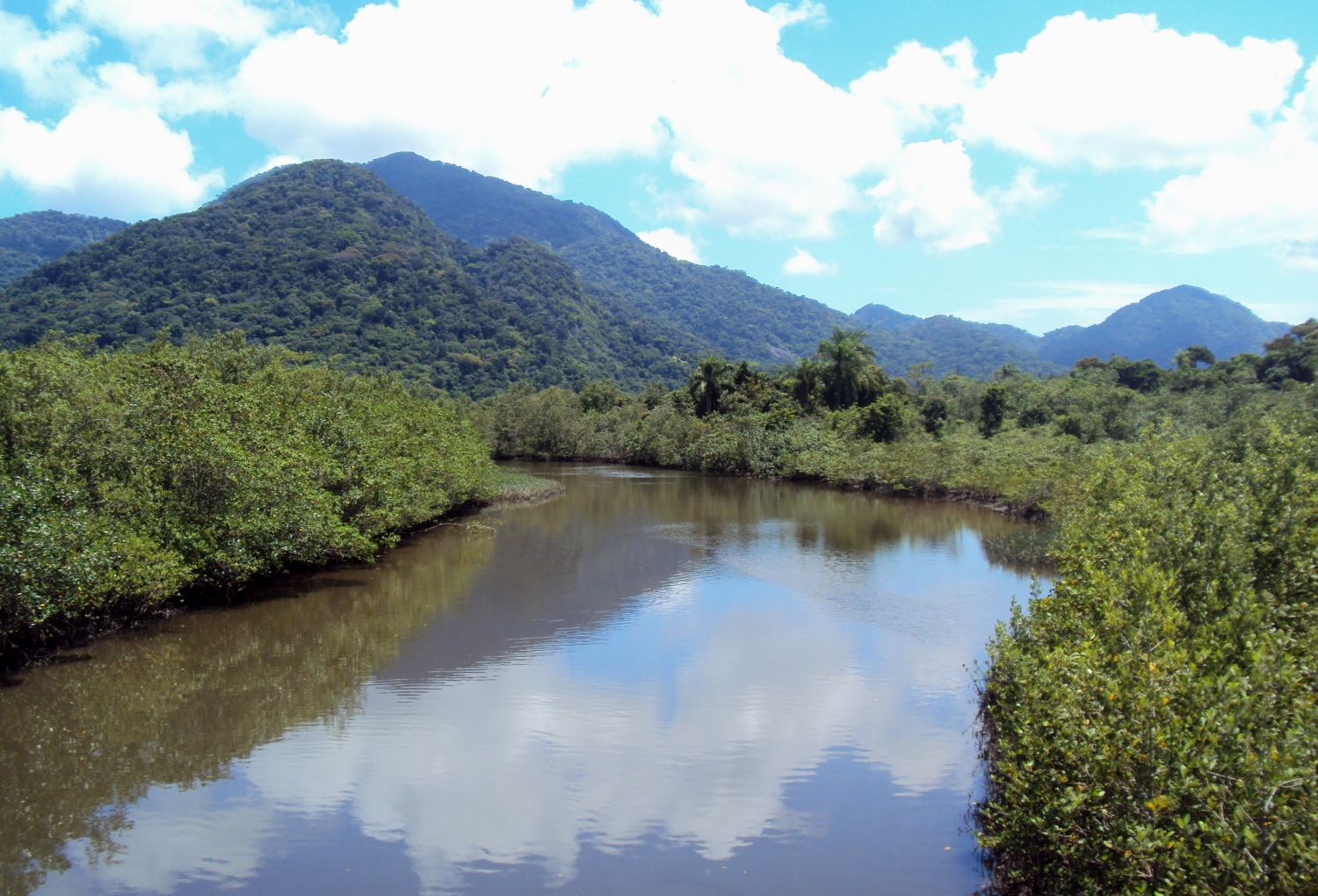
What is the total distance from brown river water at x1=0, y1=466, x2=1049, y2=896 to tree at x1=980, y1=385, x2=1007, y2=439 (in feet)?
125

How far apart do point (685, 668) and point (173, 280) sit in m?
91.6

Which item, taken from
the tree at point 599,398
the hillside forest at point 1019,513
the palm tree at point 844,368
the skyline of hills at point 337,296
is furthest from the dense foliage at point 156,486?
the tree at point 599,398

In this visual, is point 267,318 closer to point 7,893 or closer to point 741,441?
point 741,441

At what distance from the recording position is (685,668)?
1445 cm

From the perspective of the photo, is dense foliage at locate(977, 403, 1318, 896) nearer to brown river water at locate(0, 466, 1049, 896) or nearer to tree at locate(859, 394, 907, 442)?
brown river water at locate(0, 466, 1049, 896)

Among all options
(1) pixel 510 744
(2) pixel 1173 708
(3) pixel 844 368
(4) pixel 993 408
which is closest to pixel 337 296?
(3) pixel 844 368

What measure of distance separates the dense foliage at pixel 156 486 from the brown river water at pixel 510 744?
1322 mm

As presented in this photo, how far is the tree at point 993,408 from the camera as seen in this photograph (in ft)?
182

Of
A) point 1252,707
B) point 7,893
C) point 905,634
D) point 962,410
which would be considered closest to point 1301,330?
point 962,410

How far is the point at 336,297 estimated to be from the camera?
9444cm

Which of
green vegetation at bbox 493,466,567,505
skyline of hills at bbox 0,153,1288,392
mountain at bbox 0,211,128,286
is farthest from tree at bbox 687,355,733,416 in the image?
mountain at bbox 0,211,128,286

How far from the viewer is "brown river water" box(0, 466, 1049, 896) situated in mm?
8242

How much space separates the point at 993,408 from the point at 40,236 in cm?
14775

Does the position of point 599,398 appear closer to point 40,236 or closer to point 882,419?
point 882,419
